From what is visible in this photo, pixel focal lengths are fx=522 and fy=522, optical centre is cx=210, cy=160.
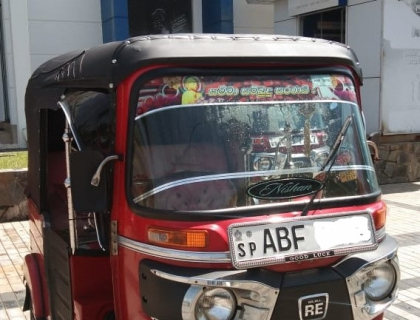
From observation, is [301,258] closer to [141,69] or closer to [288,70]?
[288,70]

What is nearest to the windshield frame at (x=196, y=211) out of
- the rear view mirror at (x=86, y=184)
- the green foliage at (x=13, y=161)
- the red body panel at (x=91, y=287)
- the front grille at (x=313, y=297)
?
the rear view mirror at (x=86, y=184)

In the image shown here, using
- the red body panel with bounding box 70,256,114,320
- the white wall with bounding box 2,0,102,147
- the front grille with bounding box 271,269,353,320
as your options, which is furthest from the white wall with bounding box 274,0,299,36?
the front grille with bounding box 271,269,353,320

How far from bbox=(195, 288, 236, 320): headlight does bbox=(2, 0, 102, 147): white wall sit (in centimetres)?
1003

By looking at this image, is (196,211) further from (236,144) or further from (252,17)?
(252,17)

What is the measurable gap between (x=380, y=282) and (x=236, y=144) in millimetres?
987

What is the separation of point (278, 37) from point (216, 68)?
0.45 metres

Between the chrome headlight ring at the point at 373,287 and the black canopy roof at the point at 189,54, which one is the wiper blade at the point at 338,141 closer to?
the black canopy roof at the point at 189,54

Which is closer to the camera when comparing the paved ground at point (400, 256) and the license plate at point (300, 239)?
the license plate at point (300, 239)

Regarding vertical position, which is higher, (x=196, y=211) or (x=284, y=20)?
(x=284, y=20)

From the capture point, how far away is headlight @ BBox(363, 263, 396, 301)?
8.25 feet

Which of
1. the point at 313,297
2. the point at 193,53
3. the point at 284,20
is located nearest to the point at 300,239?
the point at 313,297

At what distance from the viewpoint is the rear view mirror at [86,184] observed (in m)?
2.32

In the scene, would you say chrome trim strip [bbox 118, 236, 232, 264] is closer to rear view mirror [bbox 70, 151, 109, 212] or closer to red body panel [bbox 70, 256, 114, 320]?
rear view mirror [bbox 70, 151, 109, 212]

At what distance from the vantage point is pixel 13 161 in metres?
8.66
